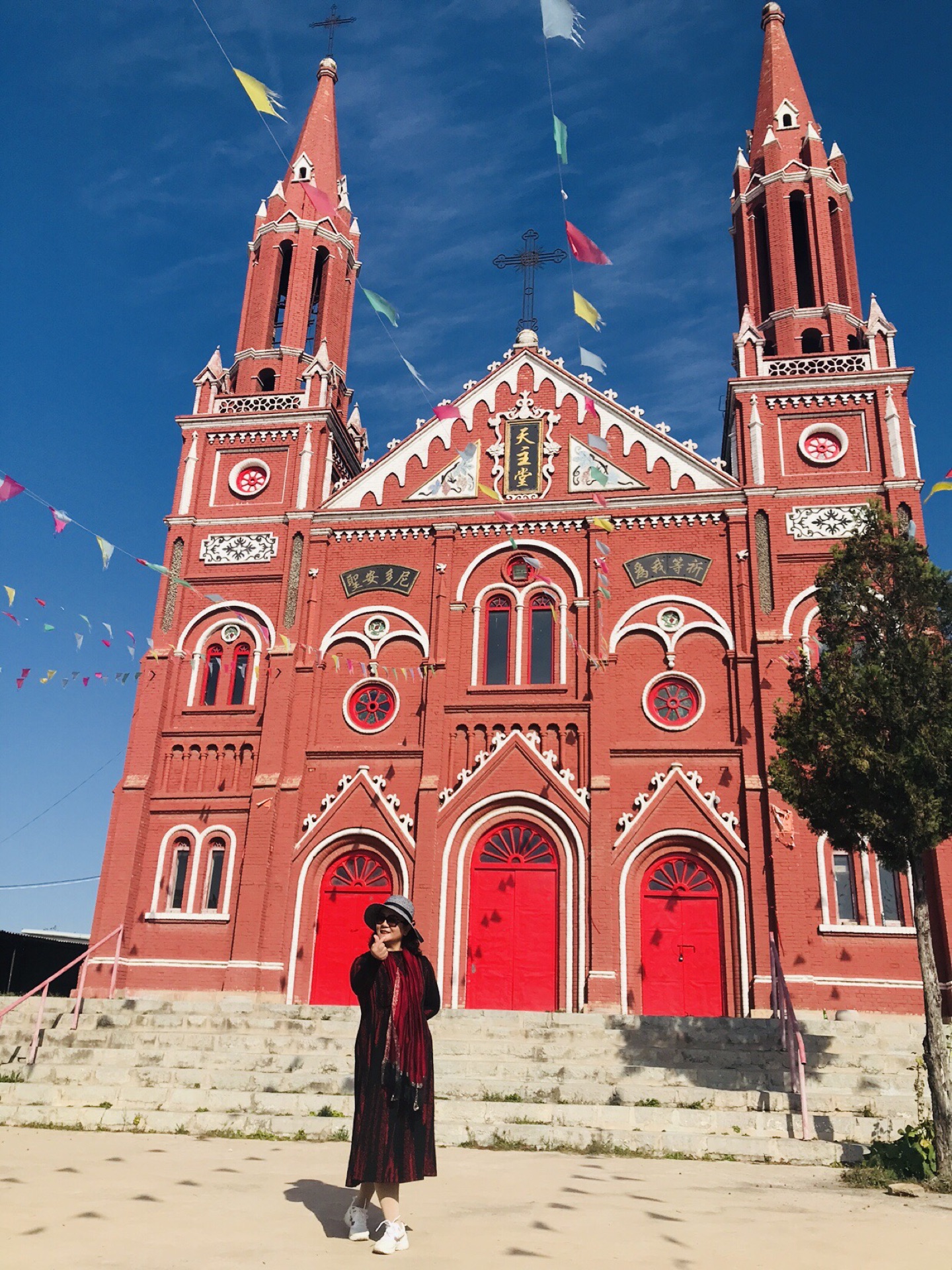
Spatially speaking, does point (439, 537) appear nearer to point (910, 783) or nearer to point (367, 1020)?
point (910, 783)

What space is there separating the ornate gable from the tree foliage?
11509mm

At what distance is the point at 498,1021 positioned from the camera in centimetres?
1819

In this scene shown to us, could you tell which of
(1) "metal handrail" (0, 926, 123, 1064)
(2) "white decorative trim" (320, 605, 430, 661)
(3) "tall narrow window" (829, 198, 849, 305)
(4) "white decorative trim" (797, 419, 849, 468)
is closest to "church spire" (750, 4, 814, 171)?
(3) "tall narrow window" (829, 198, 849, 305)

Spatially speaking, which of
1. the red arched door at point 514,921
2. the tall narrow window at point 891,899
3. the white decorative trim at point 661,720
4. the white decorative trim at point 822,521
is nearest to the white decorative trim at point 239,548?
the red arched door at point 514,921

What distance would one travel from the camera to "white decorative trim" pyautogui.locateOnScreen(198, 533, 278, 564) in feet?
85.8

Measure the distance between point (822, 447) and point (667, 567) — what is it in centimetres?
473

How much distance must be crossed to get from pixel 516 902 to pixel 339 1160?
→ 41.3 feet

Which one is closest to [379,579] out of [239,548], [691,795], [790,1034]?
[239,548]

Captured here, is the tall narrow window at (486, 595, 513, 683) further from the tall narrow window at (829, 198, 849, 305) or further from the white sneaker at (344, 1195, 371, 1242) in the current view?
the white sneaker at (344, 1195, 371, 1242)

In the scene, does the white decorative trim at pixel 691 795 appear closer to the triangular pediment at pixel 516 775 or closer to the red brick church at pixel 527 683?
the red brick church at pixel 527 683

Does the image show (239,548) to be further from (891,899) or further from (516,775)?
(891,899)

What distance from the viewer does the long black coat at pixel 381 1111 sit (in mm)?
6586

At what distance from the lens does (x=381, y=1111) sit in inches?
265

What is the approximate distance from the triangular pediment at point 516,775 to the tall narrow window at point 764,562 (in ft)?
18.8
